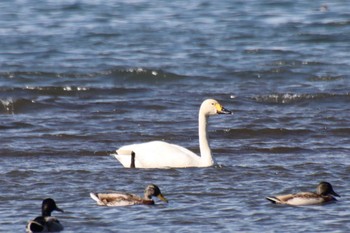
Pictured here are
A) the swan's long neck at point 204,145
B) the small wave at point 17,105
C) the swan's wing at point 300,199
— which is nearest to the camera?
the swan's wing at point 300,199

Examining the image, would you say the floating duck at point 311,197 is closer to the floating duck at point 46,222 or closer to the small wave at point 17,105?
the floating duck at point 46,222

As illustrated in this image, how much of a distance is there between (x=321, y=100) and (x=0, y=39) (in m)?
11.2

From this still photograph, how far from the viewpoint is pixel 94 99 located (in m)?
19.3

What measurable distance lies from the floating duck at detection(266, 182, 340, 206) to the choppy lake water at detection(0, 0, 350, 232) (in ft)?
0.29

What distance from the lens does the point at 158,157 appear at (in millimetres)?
13227

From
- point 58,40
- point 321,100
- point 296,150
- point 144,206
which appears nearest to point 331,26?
point 58,40

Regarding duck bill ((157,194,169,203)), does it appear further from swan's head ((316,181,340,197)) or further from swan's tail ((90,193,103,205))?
swan's head ((316,181,340,197))

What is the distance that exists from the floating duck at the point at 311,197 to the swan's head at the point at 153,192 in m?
1.02

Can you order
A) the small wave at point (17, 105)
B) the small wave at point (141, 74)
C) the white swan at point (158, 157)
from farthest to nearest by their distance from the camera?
1. the small wave at point (141, 74)
2. the small wave at point (17, 105)
3. the white swan at point (158, 157)

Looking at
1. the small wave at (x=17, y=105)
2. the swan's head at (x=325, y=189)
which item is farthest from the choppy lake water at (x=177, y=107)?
the swan's head at (x=325, y=189)

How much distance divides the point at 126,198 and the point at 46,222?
4.13 ft

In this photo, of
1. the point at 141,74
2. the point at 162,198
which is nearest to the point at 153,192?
the point at 162,198

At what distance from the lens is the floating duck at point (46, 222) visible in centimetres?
980

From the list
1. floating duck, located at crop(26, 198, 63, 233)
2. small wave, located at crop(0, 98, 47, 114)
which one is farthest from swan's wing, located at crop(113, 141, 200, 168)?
small wave, located at crop(0, 98, 47, 114)
